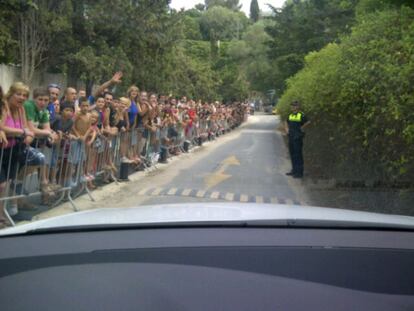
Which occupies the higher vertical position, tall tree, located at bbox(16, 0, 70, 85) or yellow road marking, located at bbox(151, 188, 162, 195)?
tall tree, located at bbox(16, 0, 70, 85)

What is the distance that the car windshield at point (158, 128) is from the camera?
843cm

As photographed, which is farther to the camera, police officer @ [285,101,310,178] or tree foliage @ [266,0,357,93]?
tree foliage @ [266,0,357,93]

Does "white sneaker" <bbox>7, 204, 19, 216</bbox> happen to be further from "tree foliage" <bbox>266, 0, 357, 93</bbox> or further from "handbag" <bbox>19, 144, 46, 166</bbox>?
"tree foliage" <bbox>266, 0, 357, 93</bbox>

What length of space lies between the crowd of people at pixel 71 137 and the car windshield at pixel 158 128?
0.03m

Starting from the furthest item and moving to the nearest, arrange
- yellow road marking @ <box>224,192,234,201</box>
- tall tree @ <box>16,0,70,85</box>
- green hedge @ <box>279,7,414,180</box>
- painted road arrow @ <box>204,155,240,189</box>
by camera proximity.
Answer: tall tree @ <box>16,0,70,85</box> → painted road arrow @ <box>204,155,240,189</box> → yellow road marking @ <box>224,192,234,201</box> → green hedge @ <box>279,7,414,180</box>

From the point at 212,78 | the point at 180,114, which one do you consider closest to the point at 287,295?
the point at 180,114

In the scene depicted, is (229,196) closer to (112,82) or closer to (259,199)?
(259,199)

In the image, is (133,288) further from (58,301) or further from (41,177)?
(41,177)

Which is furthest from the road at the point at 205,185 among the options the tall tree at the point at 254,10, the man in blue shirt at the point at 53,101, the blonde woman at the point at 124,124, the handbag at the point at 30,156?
the tall tree at the point at 254,10

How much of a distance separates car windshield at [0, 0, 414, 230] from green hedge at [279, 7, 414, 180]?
0.03 meters

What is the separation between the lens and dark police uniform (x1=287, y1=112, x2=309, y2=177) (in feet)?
49.7

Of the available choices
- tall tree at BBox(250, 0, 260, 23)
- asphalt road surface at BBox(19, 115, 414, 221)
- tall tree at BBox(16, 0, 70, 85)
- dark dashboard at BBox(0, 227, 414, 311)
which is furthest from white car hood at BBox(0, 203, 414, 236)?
tall tree at BBox(250, 0, 260, 23)

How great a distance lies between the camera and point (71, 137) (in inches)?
390

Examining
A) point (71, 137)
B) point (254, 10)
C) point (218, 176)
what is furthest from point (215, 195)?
point (254, 10)
